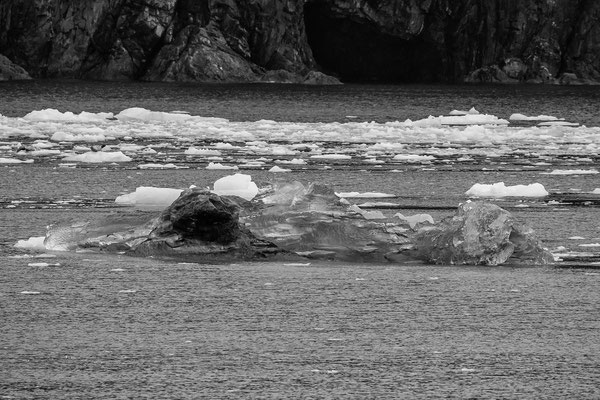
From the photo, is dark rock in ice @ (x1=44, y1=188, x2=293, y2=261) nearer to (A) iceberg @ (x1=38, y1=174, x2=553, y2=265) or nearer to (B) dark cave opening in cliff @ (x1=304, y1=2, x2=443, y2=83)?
(A) iceberg @ (x1=38, y1=174, x2=553, y2=265)

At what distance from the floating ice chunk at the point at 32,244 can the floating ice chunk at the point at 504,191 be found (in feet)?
32.6

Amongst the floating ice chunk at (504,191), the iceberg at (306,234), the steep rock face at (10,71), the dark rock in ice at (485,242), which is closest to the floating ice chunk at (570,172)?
the floating ice chunk at (504,191)

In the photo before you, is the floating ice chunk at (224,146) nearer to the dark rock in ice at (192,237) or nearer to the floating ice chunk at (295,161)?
the floating ice chunk at (295,161)

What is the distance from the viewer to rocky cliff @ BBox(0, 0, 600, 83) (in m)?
99.6

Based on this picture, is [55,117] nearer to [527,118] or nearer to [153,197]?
[527,118]

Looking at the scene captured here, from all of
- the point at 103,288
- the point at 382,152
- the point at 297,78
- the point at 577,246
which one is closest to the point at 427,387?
the point at 103,288

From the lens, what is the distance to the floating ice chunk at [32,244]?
17.4 m

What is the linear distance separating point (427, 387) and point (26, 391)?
328 cm

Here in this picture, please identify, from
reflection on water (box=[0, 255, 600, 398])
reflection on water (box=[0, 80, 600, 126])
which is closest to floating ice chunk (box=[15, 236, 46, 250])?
reflection on water (box=[0, 255, 600, 398])

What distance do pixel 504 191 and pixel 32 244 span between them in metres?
10.4

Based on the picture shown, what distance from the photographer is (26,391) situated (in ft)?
33.9

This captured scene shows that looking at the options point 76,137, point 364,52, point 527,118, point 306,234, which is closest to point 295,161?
point 76,137

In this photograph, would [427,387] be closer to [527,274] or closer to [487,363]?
[487,363]

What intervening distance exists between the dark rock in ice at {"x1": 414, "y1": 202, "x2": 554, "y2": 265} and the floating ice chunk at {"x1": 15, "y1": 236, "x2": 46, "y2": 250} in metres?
5.27
